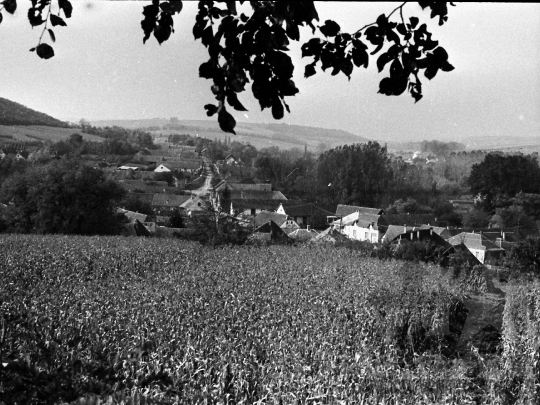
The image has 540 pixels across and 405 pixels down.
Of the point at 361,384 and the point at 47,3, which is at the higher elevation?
the point at 47,3

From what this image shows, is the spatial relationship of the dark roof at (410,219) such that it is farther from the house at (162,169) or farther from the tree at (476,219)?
the house at (162,169)

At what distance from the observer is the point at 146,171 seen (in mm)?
56094

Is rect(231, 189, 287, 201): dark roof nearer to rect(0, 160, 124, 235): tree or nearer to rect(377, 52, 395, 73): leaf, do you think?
rect(0, 160, 124, 235): tree

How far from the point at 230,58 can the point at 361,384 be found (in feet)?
13.9

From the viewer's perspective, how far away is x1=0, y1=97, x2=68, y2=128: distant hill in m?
57.3

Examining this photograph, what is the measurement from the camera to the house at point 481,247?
2708 cm

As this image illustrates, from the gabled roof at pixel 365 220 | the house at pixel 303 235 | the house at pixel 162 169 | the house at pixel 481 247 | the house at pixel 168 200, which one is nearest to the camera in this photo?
the house at pixel 303 235

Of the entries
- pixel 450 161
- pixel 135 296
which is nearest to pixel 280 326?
pixel 135 296

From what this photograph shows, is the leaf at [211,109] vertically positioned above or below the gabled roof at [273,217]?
above

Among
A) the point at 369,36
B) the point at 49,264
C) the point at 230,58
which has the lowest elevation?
the point at 49,264

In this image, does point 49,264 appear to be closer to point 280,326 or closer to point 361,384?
point 280,326

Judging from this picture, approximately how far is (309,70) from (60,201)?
86.6 ft

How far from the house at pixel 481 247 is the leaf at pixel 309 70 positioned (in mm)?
25653

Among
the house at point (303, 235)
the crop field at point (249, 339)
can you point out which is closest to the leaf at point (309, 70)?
the crop field at point (249, 339)
